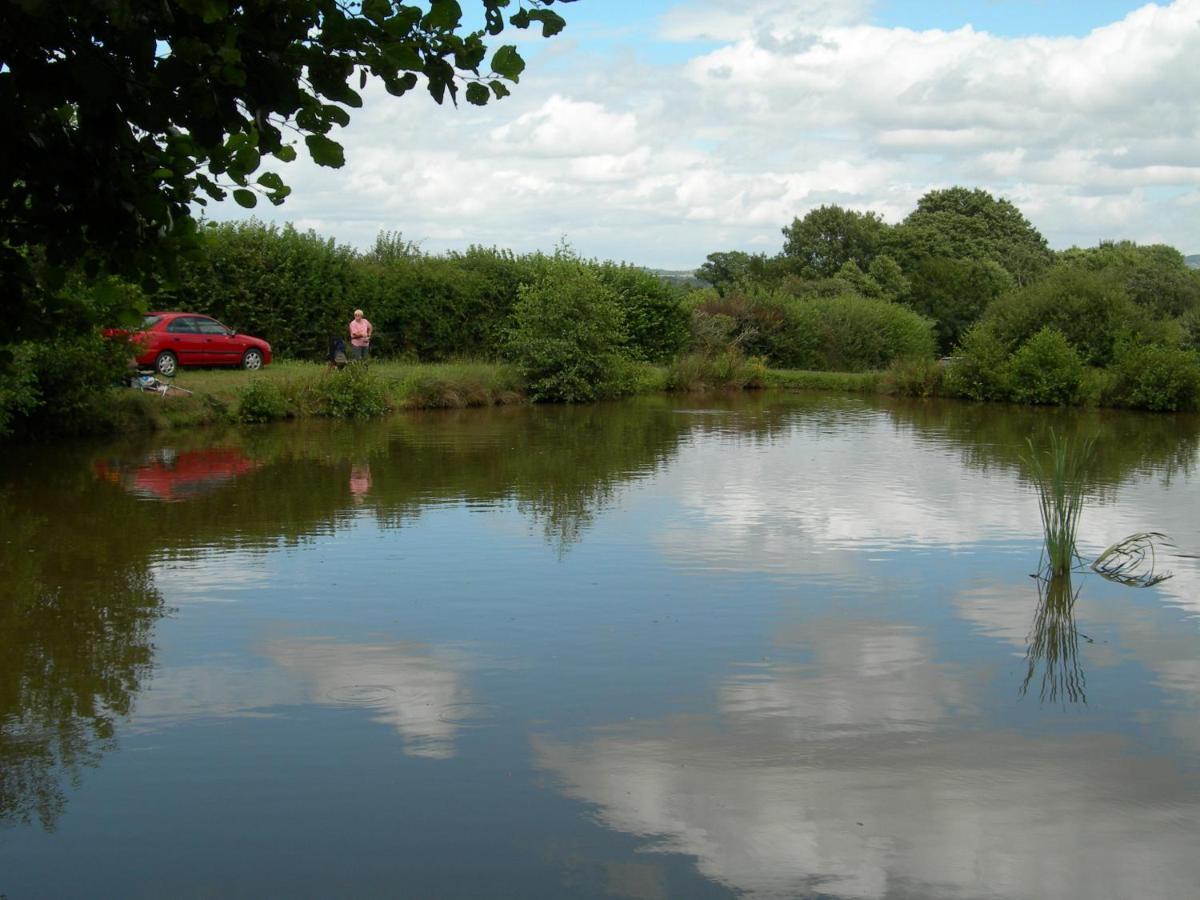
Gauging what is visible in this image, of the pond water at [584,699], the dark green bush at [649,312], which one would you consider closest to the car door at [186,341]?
the pond water at [584,699]

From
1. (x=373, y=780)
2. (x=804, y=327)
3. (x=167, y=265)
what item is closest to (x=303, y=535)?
(x=373, y=780)

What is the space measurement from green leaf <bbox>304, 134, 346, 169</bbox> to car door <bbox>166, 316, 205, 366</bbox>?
2238cm

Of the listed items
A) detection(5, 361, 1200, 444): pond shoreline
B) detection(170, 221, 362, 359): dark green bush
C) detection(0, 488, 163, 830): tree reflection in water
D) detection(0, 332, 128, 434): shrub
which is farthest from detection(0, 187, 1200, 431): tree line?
detection(0, 488, 163, 830): tree reflection in water

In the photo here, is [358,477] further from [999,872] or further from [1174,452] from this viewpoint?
[1174,452]

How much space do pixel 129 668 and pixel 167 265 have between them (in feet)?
14.0

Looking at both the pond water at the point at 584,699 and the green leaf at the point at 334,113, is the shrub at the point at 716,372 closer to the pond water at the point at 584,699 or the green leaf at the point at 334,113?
the pond water at the point at 584,699

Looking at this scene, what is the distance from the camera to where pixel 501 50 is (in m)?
4.38

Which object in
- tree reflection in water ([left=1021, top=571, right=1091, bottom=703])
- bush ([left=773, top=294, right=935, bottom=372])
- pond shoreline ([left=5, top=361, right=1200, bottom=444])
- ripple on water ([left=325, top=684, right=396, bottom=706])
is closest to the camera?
ripple on water ([left=325, top=684, right=396, bottom=706])

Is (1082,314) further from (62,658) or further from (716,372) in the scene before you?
(62,658)

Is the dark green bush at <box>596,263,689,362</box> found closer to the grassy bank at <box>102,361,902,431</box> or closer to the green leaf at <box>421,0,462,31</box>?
the grassy bank at <box>102,361,902,431</box>

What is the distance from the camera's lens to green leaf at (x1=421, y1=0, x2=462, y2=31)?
4.17m

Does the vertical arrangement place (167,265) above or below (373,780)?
above

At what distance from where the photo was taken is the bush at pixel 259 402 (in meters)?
22.8

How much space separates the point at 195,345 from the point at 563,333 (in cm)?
909
